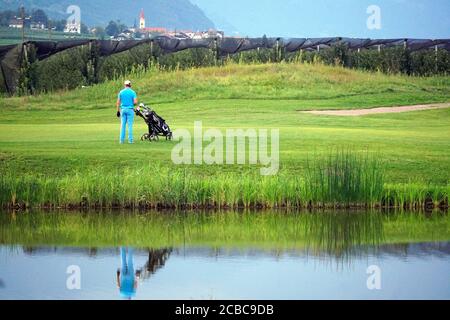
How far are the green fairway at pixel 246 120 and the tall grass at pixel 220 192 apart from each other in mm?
1943

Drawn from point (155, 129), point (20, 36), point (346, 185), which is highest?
point (20, 36)

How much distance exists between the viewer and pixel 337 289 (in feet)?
54.8

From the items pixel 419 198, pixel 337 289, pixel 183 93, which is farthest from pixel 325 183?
pixel 183 93

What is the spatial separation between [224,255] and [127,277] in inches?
92.7

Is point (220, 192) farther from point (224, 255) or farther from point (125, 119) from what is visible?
point (125, 119)

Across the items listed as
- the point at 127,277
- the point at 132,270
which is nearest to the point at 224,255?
the point at 132,270

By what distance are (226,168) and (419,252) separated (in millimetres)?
8715

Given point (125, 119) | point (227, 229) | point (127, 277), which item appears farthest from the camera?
point (125, 119)

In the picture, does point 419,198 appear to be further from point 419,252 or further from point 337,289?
point 337,289

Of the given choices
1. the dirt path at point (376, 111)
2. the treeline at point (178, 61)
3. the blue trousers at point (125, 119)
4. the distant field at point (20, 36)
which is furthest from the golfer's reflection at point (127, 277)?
the distant field at point (20, 36)

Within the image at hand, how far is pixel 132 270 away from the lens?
59.2 ft

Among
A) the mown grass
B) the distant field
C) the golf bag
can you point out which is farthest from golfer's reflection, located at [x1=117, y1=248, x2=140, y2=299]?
the distant field

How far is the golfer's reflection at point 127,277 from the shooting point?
1645 centimetres

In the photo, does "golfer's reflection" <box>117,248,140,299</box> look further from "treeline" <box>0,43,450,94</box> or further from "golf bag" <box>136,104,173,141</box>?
"treeline" <box>0,43,450,94</box>
